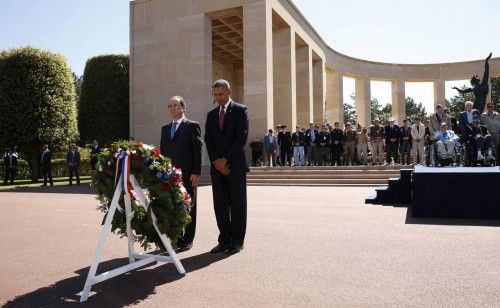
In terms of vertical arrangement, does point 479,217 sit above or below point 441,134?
below

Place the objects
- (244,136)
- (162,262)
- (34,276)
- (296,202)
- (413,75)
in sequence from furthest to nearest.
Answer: (413,75), (296,202), (244,136), (162,262), (34,276)

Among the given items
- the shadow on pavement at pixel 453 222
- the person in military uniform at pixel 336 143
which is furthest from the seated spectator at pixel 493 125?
the shadow on pavement at pixel 453 222

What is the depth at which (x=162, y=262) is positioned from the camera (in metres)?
4.52

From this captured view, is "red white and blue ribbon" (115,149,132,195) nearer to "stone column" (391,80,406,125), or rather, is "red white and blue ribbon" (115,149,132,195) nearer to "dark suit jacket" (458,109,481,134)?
"dark suit jacket" (458,109,481,134)

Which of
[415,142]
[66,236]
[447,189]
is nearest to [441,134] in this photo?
[447,189]

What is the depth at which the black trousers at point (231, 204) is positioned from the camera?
16.2 feet

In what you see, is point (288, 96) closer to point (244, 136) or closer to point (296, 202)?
point (296, 202)

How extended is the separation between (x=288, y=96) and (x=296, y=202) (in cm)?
1465

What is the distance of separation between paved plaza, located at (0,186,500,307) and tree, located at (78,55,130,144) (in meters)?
24.9

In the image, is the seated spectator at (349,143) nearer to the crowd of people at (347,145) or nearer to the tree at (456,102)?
the crowd of people at (347,145)

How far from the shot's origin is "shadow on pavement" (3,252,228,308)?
3.23 meters

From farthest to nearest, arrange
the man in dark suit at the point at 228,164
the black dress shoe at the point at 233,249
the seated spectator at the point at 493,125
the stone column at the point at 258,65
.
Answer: the stone column at the point at 258,65, the seated spectator at the point at 493,125, the man in dark suit at the point at 228,164, the black dress shoe at the point at 233,249

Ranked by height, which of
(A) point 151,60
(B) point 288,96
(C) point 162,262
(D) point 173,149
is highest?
(A) point 151,60

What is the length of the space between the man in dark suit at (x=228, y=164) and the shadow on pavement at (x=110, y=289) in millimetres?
620
